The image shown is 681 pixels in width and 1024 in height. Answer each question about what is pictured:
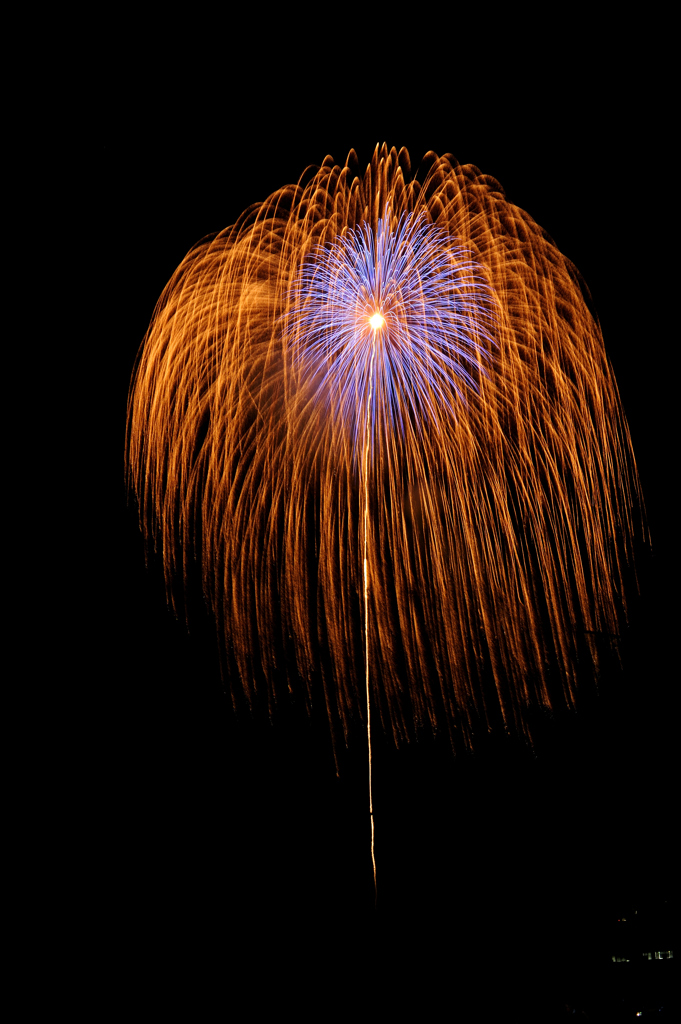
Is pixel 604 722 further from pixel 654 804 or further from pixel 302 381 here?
pixel 302 381

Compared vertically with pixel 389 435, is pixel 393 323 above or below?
above

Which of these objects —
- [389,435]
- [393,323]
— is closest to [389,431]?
[389,435]

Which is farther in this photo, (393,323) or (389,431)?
(389,431)

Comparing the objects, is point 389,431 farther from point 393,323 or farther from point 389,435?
point 393,323
